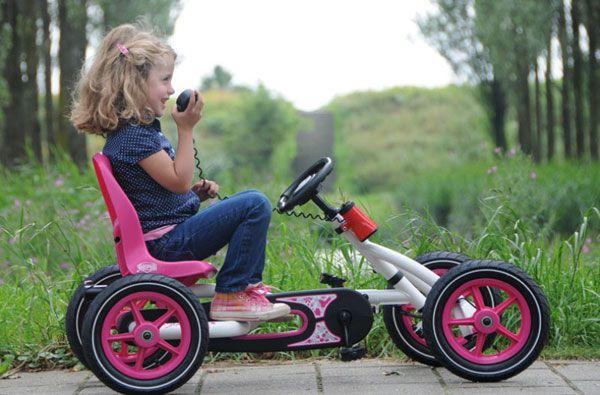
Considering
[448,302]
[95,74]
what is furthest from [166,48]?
[448,302]

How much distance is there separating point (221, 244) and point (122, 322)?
48 centimetres

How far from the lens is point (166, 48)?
3.95 metres

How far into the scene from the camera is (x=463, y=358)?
12.6 feet

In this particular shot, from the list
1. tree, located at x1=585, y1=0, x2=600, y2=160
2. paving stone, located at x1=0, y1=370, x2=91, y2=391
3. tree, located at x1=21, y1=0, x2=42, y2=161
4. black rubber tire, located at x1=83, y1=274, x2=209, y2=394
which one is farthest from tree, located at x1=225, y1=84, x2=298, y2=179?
black rubber tire, located at x1=83, y1=274, x2=209, y2=394

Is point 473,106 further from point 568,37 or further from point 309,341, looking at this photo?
point 309,341

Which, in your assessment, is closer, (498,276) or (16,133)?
(498,276)

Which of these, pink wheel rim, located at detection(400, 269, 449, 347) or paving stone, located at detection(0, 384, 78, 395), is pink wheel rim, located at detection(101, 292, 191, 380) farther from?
pink wheel rim, located at detection(400, 269, 449, 347)

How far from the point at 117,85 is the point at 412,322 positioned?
156 centimetres

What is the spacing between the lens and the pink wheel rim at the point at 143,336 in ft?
12.2

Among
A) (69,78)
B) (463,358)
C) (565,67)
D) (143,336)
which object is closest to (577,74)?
(565,67)

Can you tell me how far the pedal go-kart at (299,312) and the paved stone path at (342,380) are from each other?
11 centimetres

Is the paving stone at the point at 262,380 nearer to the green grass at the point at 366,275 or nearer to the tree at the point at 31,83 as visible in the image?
the green grass at the point at 366,275

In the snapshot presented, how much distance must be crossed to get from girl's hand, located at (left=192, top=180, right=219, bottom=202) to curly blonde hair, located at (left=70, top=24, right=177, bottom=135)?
0.40m

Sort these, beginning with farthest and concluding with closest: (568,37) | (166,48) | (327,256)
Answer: (568,37) < (327,256) < (166,48)
